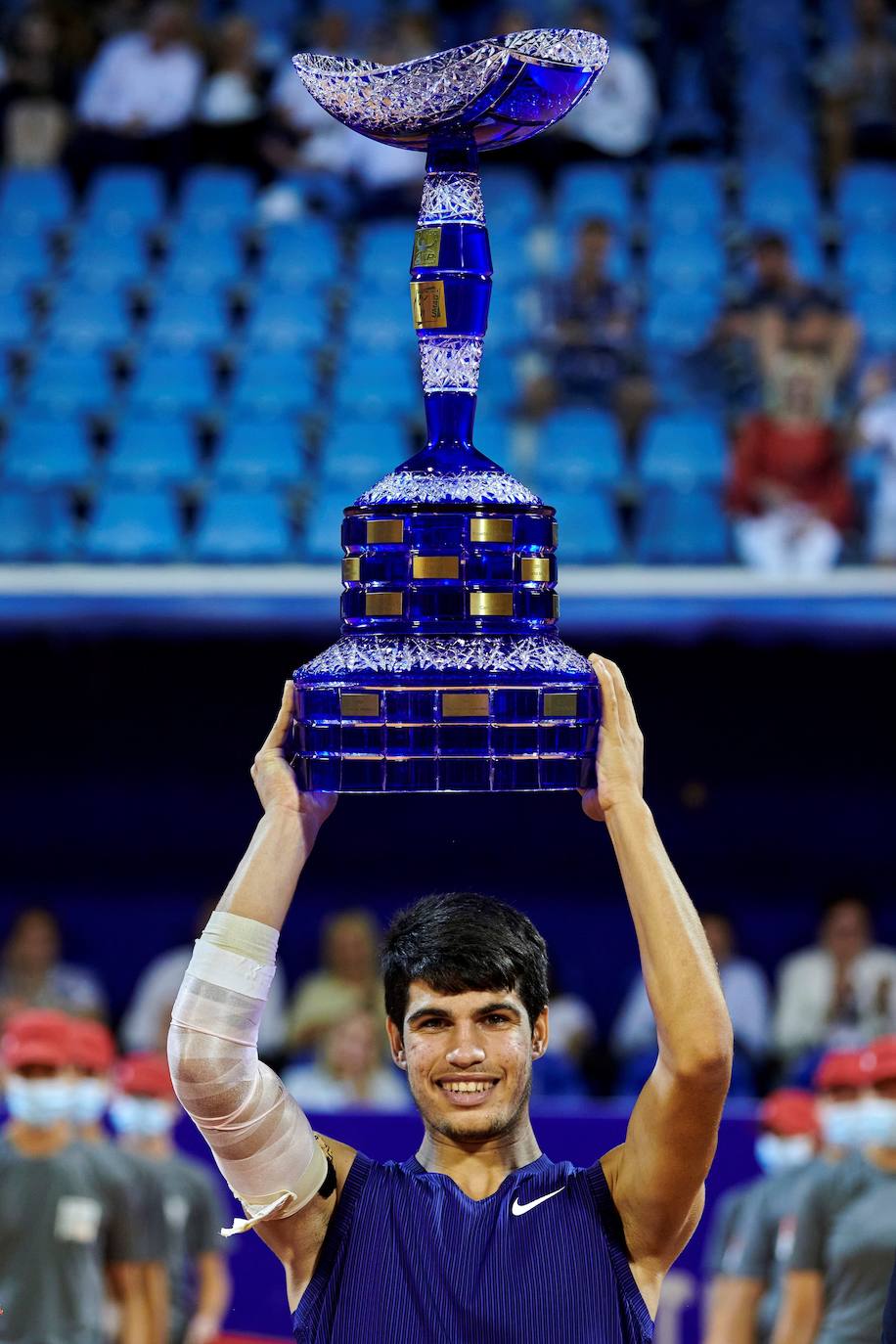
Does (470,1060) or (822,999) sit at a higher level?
(822,999)

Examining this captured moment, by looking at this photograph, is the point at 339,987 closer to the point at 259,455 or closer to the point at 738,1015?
the point at 738,1015

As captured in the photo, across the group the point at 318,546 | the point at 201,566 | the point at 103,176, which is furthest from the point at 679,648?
the point at 103,176

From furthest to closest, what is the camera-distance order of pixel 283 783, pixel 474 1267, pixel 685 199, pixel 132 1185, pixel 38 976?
pixel 685 199 < pixel 38 976 < pixel 132 1185 < pixel 283 783 < pixel 474 1267

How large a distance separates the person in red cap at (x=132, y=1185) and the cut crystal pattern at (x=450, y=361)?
398cm

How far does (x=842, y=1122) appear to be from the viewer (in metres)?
6.43

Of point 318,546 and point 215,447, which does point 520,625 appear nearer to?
point 318,546

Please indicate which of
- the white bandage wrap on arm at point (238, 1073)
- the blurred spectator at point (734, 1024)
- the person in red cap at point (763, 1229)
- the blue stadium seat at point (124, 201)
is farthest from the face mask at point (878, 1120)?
the blue stadium seat at point (124, 201)

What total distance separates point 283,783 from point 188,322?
8248 millimetres

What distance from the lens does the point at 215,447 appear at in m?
10.0

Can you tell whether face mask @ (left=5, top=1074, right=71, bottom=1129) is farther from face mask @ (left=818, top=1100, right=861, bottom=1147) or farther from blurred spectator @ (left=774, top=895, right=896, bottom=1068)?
blurred spectator @ (left=774, top=895, right=896, bottom=1068)

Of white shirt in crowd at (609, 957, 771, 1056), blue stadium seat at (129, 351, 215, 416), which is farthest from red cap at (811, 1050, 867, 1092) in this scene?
blue stadium seat at (129, 351, 215, 416)

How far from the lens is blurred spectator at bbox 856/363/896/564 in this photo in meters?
8.24

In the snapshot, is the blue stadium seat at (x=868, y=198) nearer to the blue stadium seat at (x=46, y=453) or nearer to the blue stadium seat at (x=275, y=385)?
the blue stadium seat at (x=275, y=385)

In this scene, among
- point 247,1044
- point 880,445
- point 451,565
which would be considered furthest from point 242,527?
point 247,1044
